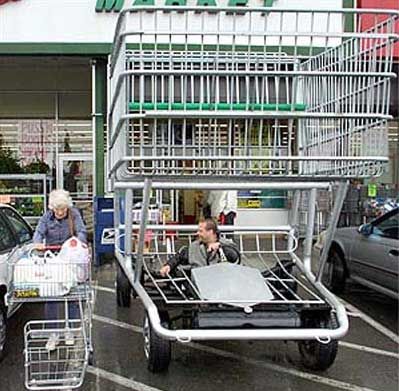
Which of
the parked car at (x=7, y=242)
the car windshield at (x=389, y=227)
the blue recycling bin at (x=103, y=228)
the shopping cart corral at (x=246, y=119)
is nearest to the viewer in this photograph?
the shopping cart corral at (x=246, y=119)

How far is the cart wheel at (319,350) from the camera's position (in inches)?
193

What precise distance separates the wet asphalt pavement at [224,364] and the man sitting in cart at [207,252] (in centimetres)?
84

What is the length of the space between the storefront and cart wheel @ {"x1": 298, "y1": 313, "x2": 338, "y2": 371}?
7513 millimetres

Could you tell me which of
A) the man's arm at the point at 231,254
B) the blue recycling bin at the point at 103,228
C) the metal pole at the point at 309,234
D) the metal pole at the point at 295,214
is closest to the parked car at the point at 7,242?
the man's arm at the point at 231,254

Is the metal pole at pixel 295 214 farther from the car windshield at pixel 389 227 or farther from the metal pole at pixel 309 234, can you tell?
the car windshield at pixel 389 227

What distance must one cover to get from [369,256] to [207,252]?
2.78m

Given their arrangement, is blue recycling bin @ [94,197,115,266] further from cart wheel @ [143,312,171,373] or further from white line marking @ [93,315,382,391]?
cart wheel @ [143,312,171,373]

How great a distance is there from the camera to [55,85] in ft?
53.2

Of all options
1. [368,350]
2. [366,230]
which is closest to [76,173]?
[366,230]

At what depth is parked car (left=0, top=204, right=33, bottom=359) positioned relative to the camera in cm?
550

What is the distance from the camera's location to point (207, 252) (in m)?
5.80

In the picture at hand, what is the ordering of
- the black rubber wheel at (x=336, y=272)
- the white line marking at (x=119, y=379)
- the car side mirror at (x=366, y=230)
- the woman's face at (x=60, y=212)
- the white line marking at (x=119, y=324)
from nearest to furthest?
the white line marking at (x=119, y=379)
the woman's face at (x=60, y=212)
the white line marking at (x=119, y=324)
the car side mirror at (x=366, y=230)
the black rubber wheel at (x=336, y=272)

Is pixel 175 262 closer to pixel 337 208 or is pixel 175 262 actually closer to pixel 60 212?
pixel 60 212

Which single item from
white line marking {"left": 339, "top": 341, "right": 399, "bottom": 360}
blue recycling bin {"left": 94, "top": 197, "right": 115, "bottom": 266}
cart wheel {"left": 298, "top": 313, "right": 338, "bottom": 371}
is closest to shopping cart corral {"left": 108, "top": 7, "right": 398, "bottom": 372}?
cart wheel {"left": 298, "top": 313, "right": 338, "bottom": 371}
